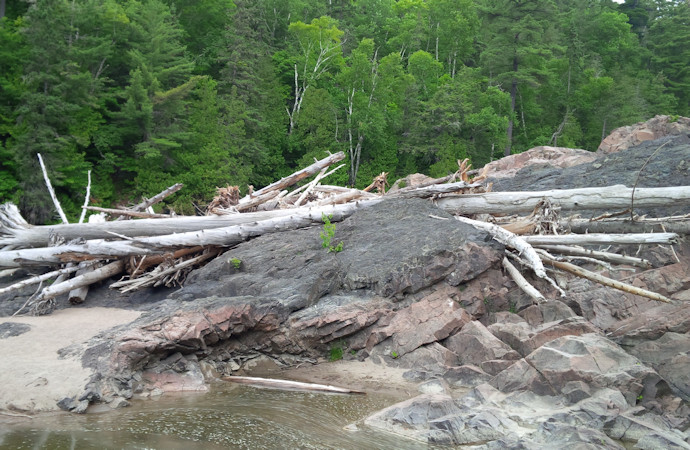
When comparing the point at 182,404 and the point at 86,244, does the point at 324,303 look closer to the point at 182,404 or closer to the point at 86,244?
the point at 182,404

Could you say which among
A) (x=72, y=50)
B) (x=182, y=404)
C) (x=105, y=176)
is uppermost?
(x=72, y=50)

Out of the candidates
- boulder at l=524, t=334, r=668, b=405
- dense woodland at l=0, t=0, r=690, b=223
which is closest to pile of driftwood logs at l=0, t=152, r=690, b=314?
boulder at l=524, t=334, r=668, b=405

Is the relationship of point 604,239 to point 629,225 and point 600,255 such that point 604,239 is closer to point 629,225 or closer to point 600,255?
point 600,255

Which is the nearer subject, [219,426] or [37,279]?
[219,426]

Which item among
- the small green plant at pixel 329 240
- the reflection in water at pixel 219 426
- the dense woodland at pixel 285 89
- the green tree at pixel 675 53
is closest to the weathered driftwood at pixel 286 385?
the reflection in water at pixel 219 426

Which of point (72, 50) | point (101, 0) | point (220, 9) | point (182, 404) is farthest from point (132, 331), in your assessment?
point (220, 9)

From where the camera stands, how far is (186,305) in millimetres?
8023

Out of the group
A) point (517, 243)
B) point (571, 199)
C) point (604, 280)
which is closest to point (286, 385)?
point (517, 243)

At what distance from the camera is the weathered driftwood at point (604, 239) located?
8.45 metres

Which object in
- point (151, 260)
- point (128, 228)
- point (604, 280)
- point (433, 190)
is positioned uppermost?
point (433, 190)

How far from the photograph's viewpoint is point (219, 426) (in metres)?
5.88

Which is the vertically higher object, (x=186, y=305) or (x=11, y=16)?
(x=11, y=16)

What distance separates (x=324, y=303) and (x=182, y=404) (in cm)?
253

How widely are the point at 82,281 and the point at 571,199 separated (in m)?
8.37
